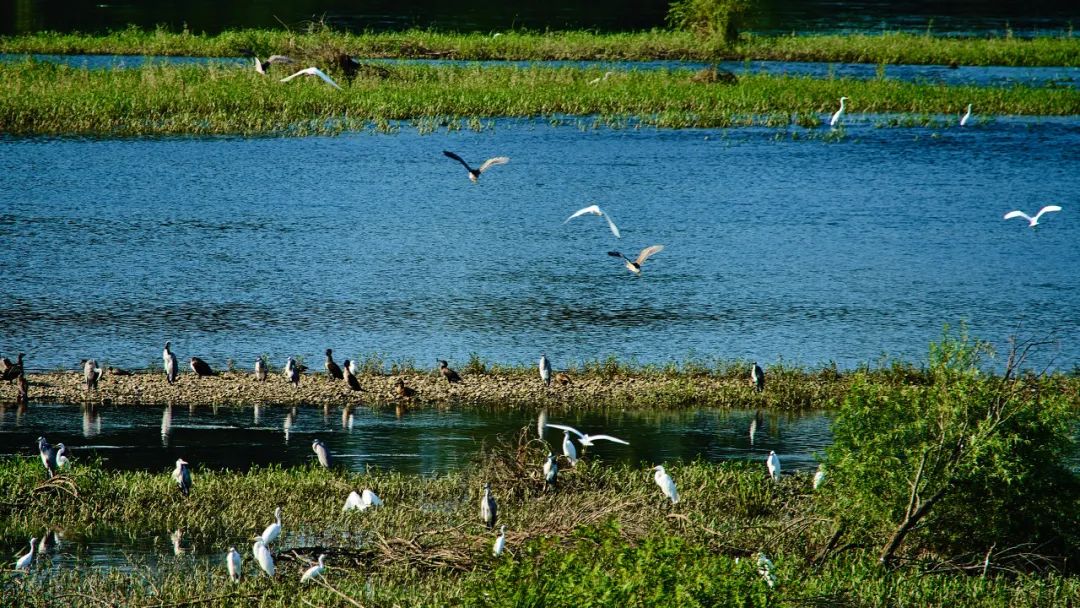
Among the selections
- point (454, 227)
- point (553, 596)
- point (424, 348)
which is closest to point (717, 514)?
point (553, 596)

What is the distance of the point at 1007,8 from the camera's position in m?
101

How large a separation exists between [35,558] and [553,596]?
6.80 m

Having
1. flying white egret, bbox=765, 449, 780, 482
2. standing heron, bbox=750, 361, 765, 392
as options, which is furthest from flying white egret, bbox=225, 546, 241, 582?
standing heron, bbox=750, 361, 765, 392

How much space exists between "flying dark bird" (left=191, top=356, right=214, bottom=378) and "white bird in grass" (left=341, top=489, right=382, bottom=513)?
790 centimetres

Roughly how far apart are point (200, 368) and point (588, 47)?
48.0 m

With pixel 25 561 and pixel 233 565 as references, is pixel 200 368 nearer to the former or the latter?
pixel 25 561

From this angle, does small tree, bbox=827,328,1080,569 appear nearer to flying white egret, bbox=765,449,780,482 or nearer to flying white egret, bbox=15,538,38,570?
flying white egret, bbox=765,449,780,482

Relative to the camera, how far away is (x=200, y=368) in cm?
2423

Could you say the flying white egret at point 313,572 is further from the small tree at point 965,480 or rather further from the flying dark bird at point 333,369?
the flying dark bird at point 333,369

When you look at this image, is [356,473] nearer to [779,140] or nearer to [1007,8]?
[779,140]

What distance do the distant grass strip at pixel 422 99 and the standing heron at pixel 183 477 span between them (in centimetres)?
3654

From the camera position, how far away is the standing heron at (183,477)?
1747 cm

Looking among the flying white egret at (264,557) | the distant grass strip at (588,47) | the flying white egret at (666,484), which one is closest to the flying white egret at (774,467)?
the flying white egret at (666,484)

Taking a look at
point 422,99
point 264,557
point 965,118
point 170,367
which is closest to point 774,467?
point 264,557
